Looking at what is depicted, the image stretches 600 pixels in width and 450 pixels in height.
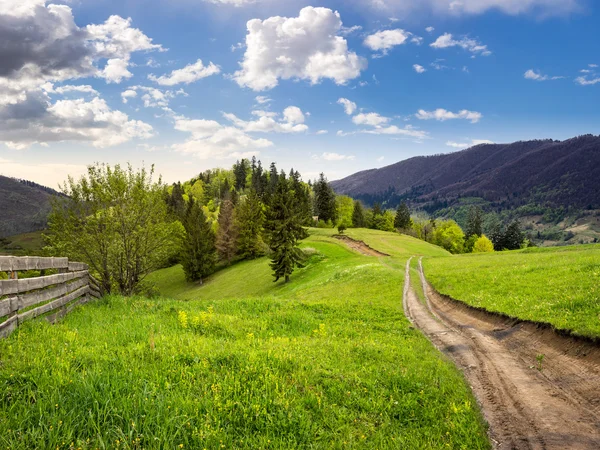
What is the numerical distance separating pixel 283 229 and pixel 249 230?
33.0m

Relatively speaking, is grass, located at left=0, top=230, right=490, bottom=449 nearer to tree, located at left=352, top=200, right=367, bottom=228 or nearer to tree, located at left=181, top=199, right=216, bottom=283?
tree, located at left=181, top=199, right=216, bottom=283

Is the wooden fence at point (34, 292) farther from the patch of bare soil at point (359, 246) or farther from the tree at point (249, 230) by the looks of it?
the tree at point (249, 230)

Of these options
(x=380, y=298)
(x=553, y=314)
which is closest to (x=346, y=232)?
(x=380, y=298)

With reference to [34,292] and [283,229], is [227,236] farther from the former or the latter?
[34,292]

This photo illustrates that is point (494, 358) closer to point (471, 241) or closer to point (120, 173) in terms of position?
point (120, 173)

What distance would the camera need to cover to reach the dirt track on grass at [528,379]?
21.0 ft

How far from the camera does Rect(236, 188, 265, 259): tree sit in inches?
3196

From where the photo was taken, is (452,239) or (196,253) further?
Result: (452,239)

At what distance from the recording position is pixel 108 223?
69.1 ft

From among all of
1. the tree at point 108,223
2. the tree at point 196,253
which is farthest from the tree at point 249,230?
the tree at point 108,223

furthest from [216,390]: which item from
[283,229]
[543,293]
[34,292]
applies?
[283,229]

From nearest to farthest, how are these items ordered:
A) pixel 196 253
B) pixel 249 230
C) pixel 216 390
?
1. pixel 216 390
2. pixel 196 253
3. pixel 249 230

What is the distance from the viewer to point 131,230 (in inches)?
852

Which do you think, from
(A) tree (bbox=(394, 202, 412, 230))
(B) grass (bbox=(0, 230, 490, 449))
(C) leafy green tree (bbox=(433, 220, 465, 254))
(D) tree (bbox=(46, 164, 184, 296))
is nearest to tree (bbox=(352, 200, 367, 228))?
(A) tree (bbox=(394, 202, 412, 230))
